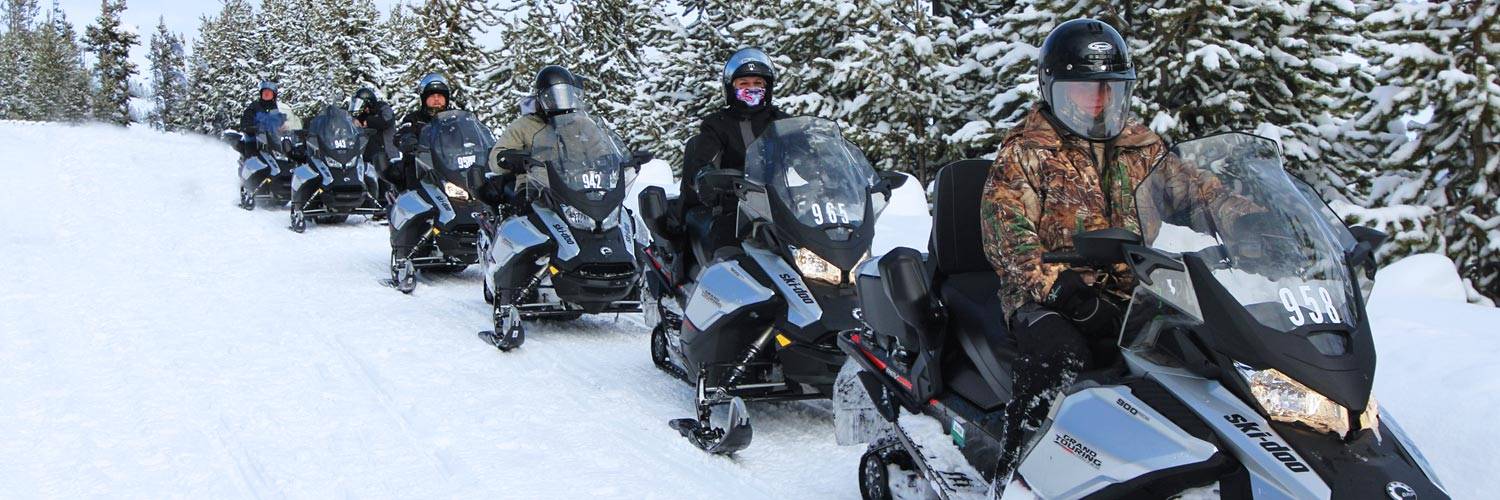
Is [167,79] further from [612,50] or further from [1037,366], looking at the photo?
[1037,366]

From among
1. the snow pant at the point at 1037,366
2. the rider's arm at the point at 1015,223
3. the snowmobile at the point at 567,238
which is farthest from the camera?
the snowmobile at the point at 567,238

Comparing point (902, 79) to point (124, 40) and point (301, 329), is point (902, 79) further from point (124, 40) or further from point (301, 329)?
point (124, 40)

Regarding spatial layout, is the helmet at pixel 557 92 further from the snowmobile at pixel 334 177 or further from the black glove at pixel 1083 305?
the snowmobile at pixel 334 177

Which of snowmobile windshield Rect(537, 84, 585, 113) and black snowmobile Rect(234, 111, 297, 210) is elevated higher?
snowmobile windshield Rect(537, 84, 585, 113)

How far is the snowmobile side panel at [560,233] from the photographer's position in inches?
306

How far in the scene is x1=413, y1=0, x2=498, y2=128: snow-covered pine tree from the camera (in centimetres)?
3256

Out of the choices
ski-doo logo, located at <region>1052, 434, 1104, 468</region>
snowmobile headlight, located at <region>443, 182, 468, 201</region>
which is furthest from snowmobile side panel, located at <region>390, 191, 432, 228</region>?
ski-doo logo, located at <region>1052, 434, 1104, 468</region>

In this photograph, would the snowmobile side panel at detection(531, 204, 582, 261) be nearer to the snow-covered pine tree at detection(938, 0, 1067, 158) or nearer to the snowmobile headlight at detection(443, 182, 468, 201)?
the snowmobile headlight at detection(443, 182, 468, 201)

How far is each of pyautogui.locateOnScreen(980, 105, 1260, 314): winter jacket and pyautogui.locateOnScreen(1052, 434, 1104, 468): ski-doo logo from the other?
0.58m

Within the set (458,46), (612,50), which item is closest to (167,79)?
(458,46)

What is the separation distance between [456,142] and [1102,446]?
28.6ft

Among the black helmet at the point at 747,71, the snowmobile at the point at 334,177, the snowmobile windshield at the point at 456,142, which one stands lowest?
the snowmobile at the point at 334,177

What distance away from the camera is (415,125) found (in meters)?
12.8

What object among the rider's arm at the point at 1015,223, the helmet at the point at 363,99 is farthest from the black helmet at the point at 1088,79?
the helmet at the point at 363,99
